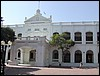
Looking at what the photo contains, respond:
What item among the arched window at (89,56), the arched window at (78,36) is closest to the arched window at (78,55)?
the arched window at (89,56)

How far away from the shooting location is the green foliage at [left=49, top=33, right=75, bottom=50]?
31.0 m

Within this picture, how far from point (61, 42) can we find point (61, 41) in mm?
158

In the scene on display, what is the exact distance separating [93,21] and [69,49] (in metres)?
6.29

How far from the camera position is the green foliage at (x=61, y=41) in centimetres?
3097

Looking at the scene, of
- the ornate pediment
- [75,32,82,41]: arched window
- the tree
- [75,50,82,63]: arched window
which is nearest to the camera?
the tree

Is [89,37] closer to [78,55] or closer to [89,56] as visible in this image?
[89,56]

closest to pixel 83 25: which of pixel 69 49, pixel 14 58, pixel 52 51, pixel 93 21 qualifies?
pixel 93 21

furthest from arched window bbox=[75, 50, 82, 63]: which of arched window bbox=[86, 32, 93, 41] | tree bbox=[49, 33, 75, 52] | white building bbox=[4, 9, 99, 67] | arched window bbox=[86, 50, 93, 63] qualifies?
arched window bbox=[86, 32, 93, 41]

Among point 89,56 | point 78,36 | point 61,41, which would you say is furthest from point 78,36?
point 61,41

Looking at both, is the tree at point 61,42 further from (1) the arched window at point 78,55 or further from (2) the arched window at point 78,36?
(1) the arched window at point 78,55

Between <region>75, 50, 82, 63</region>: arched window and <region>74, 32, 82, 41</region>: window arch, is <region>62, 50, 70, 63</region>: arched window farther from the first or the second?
<region>74, 32, 82, 41</region>: window arch

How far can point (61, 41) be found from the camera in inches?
1219

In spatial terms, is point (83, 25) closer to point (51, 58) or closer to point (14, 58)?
point (51, 58)

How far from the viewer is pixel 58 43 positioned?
31156 mm
